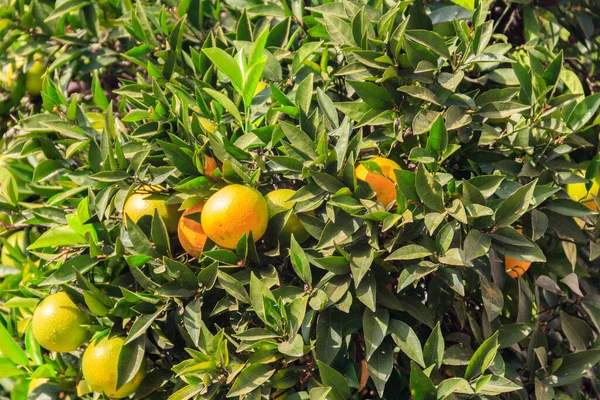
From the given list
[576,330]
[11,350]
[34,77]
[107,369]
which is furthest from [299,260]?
[34,77]

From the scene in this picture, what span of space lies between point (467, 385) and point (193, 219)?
20.5 inches

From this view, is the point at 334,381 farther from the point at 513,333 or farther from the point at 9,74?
the point at 9,74

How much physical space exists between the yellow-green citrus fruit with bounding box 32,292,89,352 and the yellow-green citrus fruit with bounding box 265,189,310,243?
42 cm

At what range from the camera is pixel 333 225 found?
44.8 inches

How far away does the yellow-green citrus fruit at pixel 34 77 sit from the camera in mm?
1882

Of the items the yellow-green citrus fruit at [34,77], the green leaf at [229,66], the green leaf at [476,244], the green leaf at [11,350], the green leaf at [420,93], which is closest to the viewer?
the green leaf at [476,244]

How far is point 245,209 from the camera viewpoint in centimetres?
113

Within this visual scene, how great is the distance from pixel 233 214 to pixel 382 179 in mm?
253

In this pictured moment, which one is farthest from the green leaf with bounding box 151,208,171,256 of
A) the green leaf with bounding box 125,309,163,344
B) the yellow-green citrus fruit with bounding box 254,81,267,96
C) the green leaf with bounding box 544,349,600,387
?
the green leaf with bounding box 544,349,600,387

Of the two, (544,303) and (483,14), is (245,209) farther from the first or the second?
(544,303)

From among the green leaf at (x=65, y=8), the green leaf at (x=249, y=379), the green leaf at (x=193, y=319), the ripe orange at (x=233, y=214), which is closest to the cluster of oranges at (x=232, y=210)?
the ripe orange at (x=233, y=214)

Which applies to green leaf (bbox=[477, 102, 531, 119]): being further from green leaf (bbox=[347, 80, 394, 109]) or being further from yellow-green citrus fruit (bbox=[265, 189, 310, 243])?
yellow-green citrus fruit (bbox=[265, 189, 310, 243])

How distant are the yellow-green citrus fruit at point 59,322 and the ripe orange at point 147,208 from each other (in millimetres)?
214

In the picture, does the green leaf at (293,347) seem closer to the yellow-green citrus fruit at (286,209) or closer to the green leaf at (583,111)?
the yellow-green citrus fruit at (286,209)
